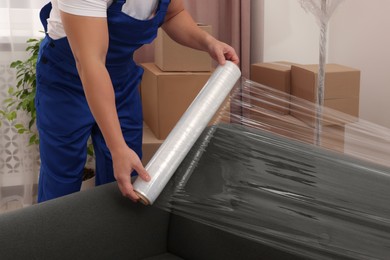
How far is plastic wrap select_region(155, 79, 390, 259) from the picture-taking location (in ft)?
3.34

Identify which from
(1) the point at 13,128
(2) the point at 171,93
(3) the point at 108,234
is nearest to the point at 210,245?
(3) the point at 108,234

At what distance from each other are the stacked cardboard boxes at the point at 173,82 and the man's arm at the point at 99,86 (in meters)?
1.17

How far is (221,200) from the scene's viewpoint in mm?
1179

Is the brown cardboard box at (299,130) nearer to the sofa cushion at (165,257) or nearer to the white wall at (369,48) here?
the sofa cushion at (165,257)

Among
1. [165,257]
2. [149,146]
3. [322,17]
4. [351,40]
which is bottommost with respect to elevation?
[165,257]

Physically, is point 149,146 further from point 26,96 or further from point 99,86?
point 99,86

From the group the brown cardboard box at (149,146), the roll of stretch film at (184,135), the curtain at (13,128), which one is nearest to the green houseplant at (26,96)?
the curtain at (13,128)

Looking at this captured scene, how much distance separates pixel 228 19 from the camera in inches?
115

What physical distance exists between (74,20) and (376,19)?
212cm

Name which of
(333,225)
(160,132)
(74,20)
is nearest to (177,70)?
(160,132)

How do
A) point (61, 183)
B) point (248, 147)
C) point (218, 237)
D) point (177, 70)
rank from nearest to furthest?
point (248, 147), point (218, 237), point (61, 183), point (177, 70)

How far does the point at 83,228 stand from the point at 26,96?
1287 mm

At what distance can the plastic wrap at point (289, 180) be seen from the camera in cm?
102

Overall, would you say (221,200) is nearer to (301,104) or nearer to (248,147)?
(248,147)
